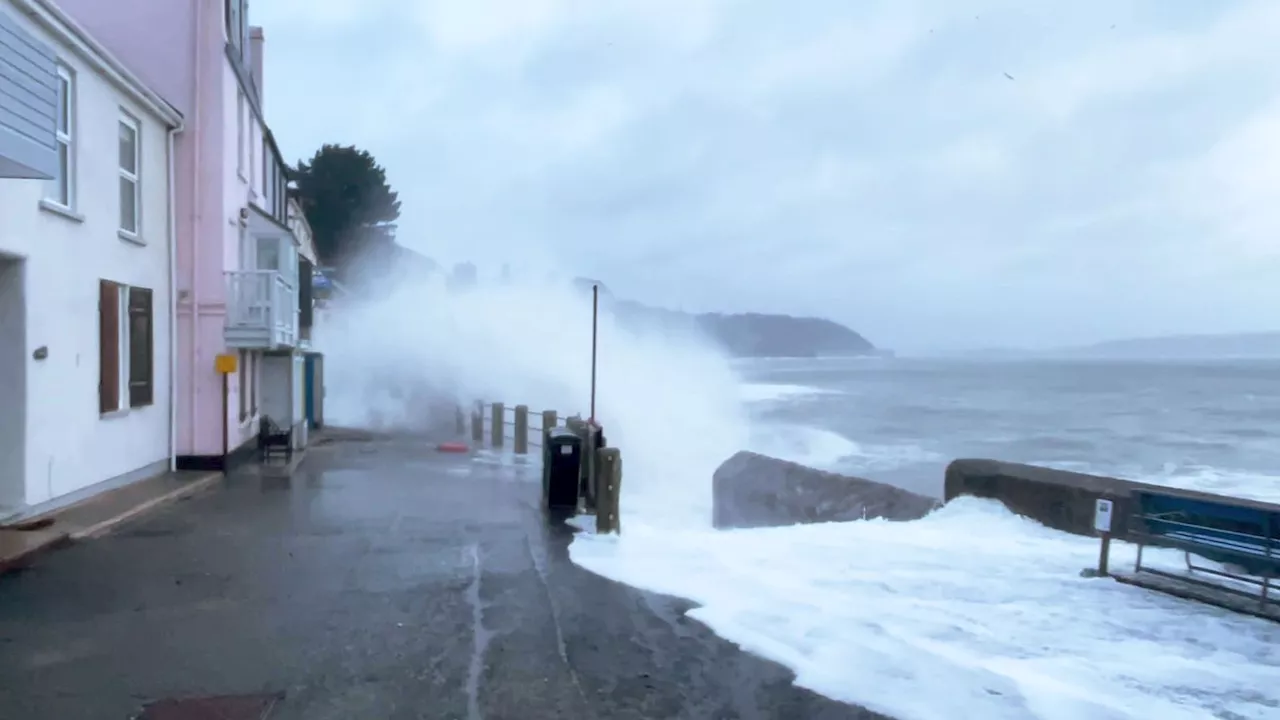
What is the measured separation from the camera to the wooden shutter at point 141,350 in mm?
13562

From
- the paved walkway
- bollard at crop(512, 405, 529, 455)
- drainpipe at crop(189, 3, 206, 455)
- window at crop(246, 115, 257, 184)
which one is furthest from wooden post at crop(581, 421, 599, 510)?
window at crop(246, 115, 257, 184)

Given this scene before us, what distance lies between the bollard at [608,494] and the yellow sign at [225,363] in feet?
25.7

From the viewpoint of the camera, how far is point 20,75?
8117mm

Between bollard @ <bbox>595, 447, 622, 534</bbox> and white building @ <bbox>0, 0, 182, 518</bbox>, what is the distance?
5977mm

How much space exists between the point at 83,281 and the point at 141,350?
2430 mm

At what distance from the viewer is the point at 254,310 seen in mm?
16594

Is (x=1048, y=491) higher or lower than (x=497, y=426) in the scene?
higher

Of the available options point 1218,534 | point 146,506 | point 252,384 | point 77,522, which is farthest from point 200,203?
point 1218,534

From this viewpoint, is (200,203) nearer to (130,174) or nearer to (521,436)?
(130,174)

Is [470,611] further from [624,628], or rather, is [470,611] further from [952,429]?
[952,429]

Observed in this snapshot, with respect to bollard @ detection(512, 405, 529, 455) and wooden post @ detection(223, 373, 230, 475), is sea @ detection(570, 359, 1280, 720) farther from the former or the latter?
bollard @ detection(512, 405, 529, 455)

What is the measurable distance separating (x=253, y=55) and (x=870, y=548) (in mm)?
20466

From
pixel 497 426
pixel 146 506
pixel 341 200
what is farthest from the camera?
pixel 341 200

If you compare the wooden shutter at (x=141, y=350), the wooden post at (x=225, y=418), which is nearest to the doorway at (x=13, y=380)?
the wooden shutter at (x=141, y=350)
